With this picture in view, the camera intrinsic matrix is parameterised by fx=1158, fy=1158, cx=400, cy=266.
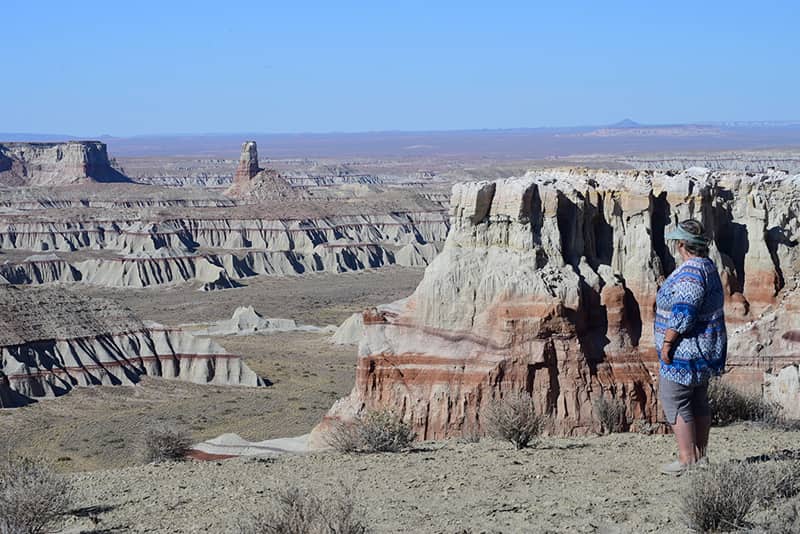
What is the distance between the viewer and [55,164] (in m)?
Result: 177

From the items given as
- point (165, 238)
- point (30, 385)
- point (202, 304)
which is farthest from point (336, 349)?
point (165, 238)

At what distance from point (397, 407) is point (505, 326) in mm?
3098

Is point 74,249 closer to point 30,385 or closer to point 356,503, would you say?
point 30,385

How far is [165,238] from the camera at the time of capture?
117250mm

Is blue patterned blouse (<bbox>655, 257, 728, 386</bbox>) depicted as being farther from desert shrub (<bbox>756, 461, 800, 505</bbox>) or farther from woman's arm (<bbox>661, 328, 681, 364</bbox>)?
desert shrub (<bbox>756, 461, 800, 505</bbox>)

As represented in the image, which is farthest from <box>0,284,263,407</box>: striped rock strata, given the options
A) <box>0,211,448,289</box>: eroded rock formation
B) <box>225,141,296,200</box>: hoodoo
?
<box>225,141,296,200</box>: hoodoo

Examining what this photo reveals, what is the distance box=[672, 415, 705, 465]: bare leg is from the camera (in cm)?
1221

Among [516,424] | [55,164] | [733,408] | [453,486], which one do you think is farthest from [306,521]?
[55,164]

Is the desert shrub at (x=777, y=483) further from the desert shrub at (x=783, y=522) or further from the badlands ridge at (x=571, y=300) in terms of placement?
the badlands ridge at (x=571, y=300)

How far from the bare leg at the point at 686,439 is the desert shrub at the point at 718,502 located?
1400 millimetres

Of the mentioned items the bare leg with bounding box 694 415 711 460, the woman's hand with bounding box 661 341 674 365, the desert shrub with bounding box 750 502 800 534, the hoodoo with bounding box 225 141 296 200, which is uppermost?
the woman's hand with bounding box 661 341 674 365

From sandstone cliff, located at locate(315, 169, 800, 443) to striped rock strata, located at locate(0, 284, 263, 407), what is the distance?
24283 millimetres

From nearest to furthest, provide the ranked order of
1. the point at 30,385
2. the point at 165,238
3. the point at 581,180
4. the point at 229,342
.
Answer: the point at 581,180, the point at 30,385, the point at 229,342, the point at 165,238

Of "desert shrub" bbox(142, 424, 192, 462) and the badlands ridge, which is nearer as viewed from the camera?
"desert shrub" bbox(142, 424, 192, 462)
